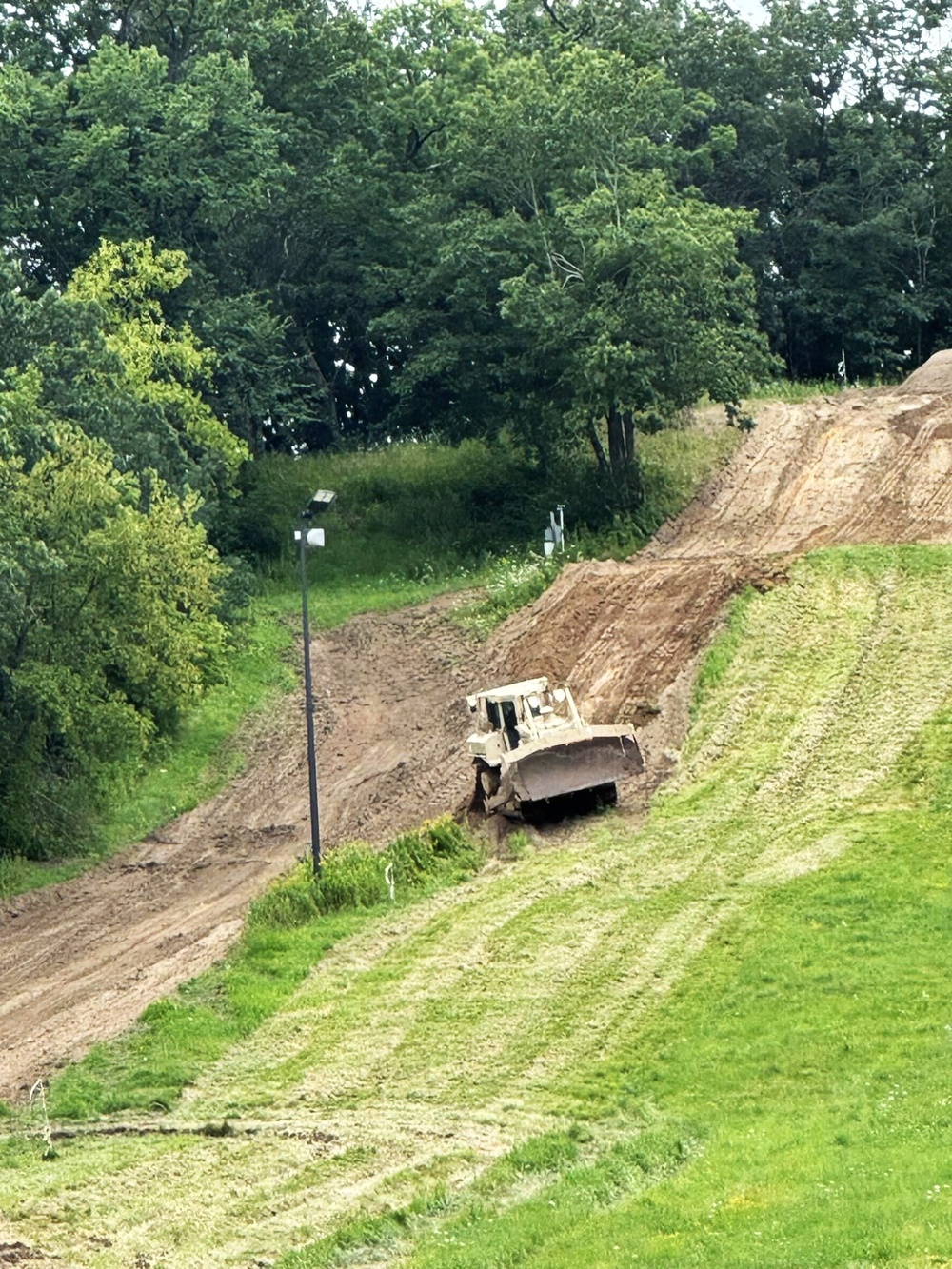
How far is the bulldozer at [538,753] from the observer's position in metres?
34.8

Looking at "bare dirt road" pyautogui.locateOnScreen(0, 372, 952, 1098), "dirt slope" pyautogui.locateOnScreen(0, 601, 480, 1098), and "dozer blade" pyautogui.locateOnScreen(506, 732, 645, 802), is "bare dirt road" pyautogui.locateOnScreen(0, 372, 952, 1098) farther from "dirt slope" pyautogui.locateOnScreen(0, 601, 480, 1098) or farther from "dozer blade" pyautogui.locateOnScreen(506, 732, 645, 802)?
"dozer blade" pyautogui.locateOnScreen(506, 732, 645, 802)

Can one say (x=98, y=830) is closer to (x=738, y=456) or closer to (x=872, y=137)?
(x=738, y=456)

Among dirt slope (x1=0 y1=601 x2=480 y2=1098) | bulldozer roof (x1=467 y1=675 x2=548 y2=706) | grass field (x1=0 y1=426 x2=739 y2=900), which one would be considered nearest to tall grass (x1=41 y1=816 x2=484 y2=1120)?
dirt slope (x1=0 y1=601 x2=480 y2=1098)

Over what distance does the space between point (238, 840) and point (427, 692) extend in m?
7.68

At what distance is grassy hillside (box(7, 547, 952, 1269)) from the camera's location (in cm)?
1947

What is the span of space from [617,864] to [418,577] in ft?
72.8

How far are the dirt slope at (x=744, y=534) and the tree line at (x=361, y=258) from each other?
264 cm

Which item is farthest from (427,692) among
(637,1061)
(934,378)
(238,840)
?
(637,1061)

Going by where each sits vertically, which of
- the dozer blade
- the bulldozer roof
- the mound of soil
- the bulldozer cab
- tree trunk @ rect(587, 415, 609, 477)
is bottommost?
the dozer blade

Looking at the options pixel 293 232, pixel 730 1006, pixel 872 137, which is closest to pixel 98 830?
pixel 730 1006

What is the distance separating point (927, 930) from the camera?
28.5m

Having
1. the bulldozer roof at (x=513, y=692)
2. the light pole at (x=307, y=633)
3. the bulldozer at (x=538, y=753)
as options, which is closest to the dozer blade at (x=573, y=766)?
the bulldozer at (x=538, y=753)

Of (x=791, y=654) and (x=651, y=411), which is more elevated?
(x=651, y=411)

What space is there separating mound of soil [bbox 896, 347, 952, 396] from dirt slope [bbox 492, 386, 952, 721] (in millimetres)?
464
